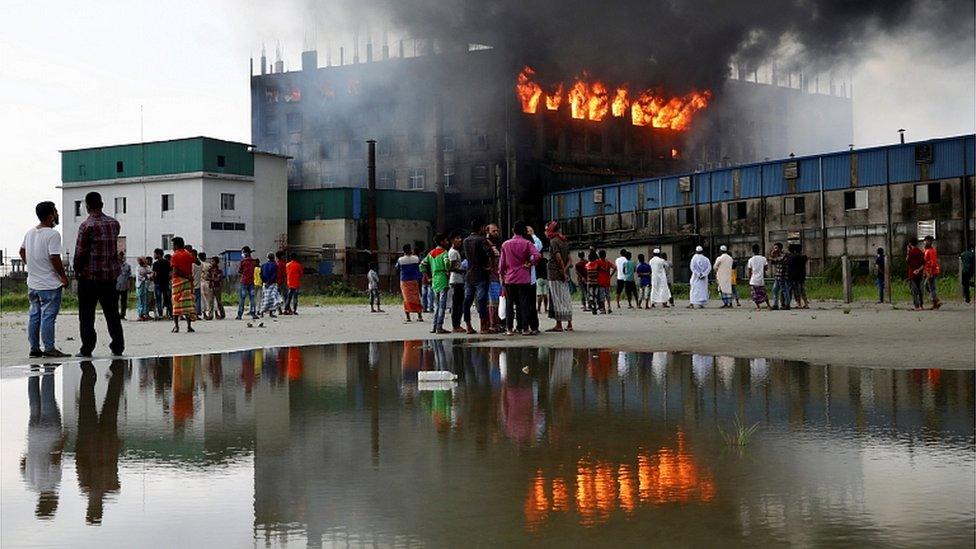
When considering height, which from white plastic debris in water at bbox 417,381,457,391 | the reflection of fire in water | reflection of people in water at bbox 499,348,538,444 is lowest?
the reflection of fire in water

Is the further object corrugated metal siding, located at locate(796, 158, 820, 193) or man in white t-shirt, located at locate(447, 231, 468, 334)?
corrugated metal siding, located at locate(796, 158, 820, 193)

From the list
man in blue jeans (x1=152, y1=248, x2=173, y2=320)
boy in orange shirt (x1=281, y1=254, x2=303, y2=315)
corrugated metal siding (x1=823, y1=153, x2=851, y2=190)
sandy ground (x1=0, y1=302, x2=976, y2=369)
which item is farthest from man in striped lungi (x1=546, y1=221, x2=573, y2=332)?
corrugated metal siding (x1=823, y1=153, x2=851, y2=190)

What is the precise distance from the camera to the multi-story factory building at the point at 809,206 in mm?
51062

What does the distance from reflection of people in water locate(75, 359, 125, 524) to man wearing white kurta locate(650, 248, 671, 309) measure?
24.4 m

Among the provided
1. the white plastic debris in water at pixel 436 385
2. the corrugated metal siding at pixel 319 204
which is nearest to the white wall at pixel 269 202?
the corrugated metal siding at pixel 319 204

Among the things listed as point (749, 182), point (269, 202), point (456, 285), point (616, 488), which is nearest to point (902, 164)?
point (749, 182)

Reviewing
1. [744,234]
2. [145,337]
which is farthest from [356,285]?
[145,337]

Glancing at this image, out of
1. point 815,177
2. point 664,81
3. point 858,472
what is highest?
point 664,81

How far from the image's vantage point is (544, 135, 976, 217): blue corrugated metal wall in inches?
2007

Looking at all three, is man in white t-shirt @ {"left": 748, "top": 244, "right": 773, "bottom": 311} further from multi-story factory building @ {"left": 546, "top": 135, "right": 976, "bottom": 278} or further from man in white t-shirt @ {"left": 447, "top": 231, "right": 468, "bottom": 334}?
multi-story factory building @ {"left": 546, "top": 135, "right": 976, "bottom": 278}

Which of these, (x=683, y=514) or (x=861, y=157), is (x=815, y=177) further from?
(x=683, y=514)

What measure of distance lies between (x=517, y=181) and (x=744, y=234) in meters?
17.9

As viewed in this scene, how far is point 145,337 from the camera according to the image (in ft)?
60.5

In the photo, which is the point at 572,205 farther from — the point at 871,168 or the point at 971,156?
the point at 971,156
